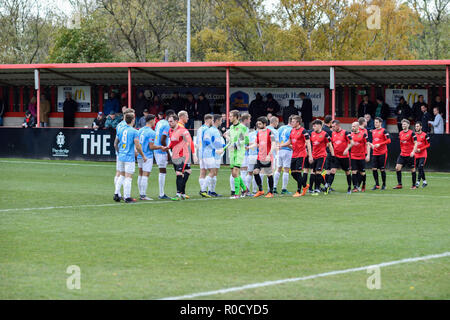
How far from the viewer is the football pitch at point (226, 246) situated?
779 centimetres

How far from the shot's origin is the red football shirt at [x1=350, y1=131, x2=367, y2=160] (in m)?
19.4

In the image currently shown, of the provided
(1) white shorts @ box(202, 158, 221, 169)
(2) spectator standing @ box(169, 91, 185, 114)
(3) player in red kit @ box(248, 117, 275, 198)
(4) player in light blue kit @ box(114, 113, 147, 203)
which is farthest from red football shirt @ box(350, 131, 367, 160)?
(2) spectator standing @ box(169, 91, 185, 114)

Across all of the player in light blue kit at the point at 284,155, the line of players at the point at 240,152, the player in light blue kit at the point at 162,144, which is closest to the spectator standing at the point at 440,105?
the line of players at the point at 240,152

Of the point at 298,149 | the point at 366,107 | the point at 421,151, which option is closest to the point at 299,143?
the point at 298,149

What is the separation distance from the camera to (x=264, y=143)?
17.3 m

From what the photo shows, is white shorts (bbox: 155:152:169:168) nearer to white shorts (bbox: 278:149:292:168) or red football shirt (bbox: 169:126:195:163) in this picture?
red football shirt (bbox: 169:126:195:163)

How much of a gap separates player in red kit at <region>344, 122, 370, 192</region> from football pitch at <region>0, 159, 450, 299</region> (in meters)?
1.33

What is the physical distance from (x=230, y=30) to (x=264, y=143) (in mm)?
31545

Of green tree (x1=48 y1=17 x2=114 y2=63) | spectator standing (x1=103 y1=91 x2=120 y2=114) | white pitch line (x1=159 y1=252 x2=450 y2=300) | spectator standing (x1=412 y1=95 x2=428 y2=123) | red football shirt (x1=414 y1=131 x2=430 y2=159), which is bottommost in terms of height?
white pitch line (x1=159 y1=252 x2=450 y2=300)

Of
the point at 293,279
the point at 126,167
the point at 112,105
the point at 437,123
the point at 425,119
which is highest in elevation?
the point at 112,105

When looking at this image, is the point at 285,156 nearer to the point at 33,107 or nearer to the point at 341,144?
the point at 341,144

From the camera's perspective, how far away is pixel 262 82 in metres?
32.4
